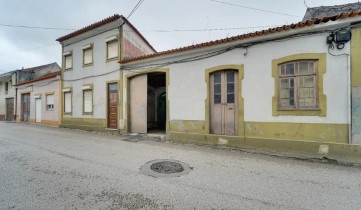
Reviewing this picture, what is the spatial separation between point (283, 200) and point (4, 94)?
28.5 metres

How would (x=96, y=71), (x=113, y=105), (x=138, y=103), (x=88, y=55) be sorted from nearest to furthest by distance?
(x=138, y=103)
(x=113, y=105)
(x=96, y=71)
(x=88, y=55)

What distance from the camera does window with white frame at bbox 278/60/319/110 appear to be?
20.7ft

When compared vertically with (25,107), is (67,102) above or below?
above

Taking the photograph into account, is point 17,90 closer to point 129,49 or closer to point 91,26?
point 91,26

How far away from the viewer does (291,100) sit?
661 cm

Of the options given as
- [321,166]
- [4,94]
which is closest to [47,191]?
[321,166]

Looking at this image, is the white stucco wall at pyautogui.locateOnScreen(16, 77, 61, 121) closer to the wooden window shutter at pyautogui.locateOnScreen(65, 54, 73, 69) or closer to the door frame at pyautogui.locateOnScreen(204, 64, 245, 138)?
the wooden window shutter at pyautogui.locateOnScreen(65, 54, 73, 69)

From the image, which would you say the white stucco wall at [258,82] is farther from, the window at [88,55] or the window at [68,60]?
the window at [68,60]

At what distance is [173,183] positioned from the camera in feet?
13.8

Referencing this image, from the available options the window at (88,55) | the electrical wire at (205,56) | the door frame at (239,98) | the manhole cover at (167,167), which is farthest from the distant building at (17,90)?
the manhole cover at (167,167)

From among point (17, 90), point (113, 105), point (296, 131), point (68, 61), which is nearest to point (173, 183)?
point (296, 131)

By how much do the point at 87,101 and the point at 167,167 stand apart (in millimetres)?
9755

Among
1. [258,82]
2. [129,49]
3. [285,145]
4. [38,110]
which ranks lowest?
[285,145]

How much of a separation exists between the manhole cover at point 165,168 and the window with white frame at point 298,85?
3.99 m
